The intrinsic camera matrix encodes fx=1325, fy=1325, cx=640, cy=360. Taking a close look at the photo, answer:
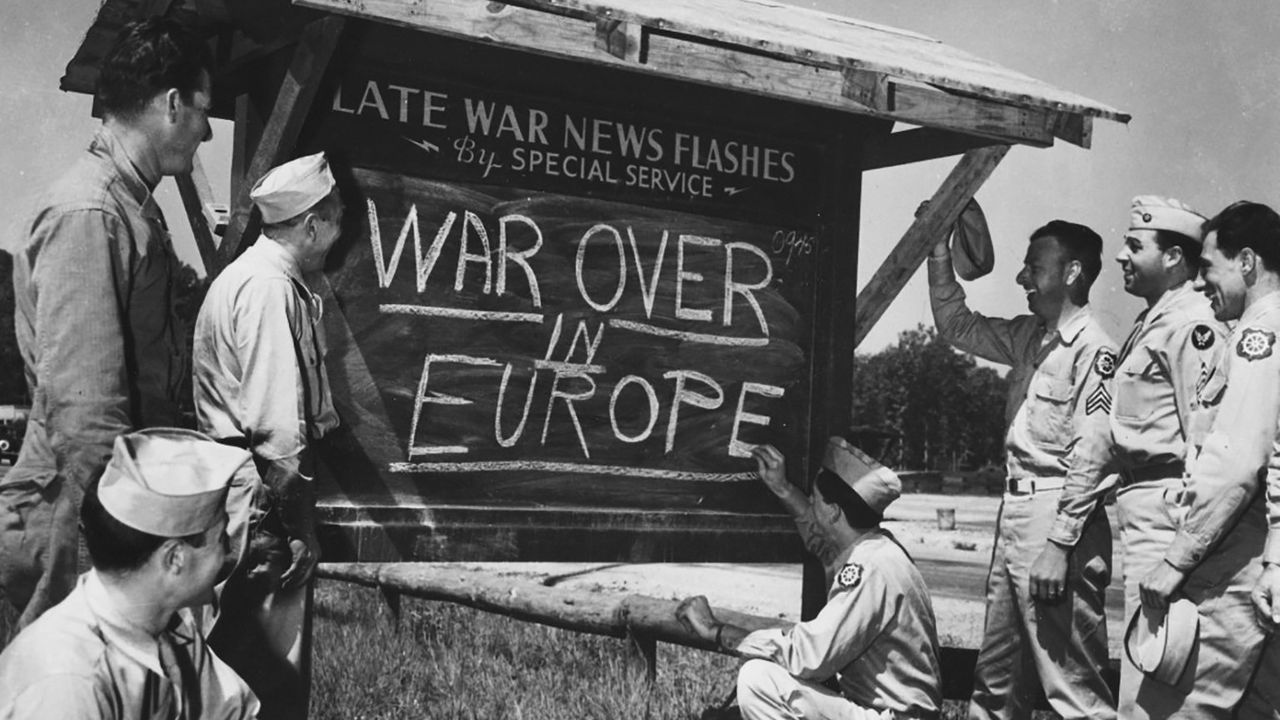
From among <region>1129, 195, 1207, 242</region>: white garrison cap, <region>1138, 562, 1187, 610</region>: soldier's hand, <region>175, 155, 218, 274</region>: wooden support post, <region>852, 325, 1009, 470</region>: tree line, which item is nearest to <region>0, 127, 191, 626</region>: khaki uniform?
<region>175, 155, 218, 274</region>: wooden support post

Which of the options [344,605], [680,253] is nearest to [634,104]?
[680,253]

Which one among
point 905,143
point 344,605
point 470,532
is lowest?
point 344,605

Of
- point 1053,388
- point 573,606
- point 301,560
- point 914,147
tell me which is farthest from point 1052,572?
point 301,560

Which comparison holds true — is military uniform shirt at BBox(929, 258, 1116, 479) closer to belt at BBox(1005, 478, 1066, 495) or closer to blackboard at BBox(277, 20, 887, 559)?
belt at BBox(1005, 478, 1066, 495)

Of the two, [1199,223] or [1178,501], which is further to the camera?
[1199,223]

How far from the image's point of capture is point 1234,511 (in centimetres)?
423

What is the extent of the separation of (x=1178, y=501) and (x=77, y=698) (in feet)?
11.8

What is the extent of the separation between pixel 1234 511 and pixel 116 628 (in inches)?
132

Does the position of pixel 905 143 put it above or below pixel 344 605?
above

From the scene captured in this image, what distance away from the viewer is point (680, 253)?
5.64 metres

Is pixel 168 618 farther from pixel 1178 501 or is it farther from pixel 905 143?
pixel 905 143

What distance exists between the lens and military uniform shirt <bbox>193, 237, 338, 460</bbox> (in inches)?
155

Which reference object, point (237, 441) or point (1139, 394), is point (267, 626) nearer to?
point (237, 441)

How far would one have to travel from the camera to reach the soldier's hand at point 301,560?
4.04 m
